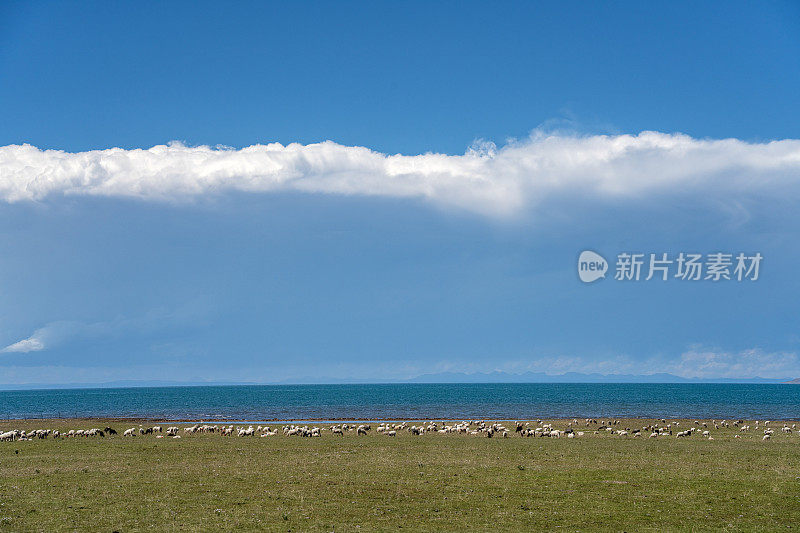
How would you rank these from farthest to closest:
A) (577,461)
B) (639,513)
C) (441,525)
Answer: (577,461)
(639,513)
(441,525)

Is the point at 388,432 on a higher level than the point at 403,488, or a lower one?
lower

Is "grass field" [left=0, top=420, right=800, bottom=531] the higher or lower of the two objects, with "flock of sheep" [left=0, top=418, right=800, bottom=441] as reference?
higher

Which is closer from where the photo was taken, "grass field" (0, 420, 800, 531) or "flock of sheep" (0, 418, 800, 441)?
"grass field" (0, 420, 800, 531)

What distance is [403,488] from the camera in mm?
25766

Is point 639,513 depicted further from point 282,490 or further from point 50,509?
point 50,509

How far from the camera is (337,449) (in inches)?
1638

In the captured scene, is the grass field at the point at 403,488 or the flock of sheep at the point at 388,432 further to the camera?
the flock of sheep at the point at 388,432

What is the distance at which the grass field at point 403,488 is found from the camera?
20.6m

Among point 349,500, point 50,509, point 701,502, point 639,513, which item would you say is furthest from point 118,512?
point 701,502

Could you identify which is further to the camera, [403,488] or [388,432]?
[388,432]

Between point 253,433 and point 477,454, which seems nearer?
point 477,454

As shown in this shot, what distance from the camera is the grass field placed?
20.6 metres

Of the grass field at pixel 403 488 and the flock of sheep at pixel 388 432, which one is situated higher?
the grass field at pixel 403 488

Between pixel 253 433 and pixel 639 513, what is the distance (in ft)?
135
